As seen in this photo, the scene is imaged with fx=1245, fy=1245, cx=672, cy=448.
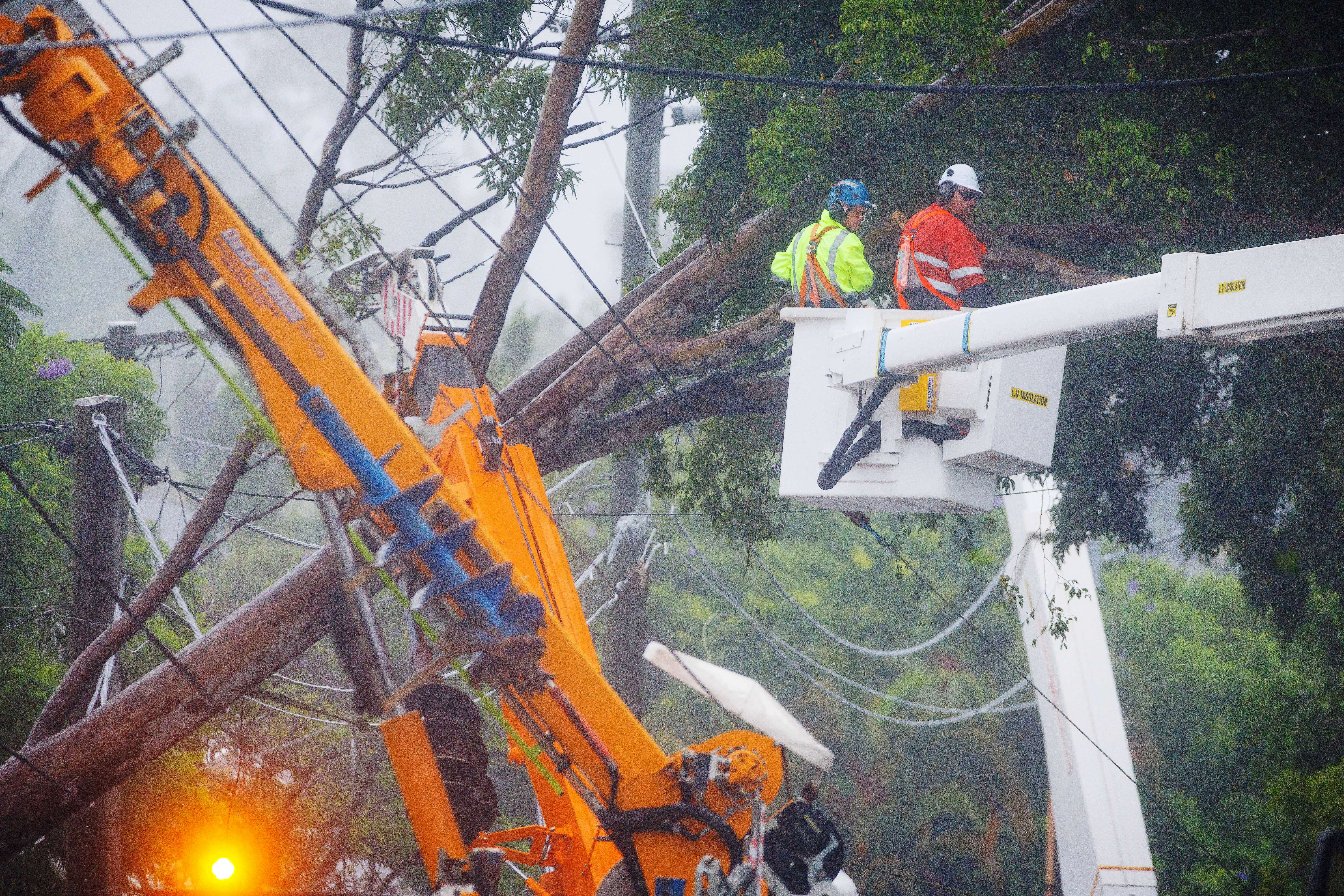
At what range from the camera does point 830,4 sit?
401 inches

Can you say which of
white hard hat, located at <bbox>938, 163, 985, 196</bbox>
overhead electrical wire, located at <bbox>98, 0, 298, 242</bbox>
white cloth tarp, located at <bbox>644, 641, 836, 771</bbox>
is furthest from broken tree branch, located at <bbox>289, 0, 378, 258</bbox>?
white cloth tarp, located at <bbox>644, 641, 836, 771</bbox>

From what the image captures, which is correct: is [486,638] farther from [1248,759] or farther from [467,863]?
[1248,759]

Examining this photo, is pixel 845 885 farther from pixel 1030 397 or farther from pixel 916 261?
pixel 916 261

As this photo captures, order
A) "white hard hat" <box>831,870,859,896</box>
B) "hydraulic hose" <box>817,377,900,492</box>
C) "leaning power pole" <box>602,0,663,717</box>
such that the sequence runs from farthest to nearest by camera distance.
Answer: "leaning power pole" <box>602,0,663,717</box>, "hydraulic hose" <box>817,377,900,492</box>, "white hard hat" <box>831,870,859,896</box>

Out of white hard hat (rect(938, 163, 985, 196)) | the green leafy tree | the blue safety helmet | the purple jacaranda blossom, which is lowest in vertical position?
the blue safety helmet

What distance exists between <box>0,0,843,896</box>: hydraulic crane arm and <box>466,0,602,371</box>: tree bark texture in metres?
4.10

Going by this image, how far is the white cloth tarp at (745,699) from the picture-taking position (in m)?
4.65

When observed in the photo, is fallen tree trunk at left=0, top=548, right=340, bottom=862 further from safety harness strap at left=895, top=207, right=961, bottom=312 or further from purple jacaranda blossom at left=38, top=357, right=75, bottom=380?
purple jacaranda blossom at left=38, top=357, right=75, bottom=380

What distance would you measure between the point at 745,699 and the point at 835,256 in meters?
3.24

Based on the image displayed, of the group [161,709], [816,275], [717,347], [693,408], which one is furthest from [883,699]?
[816,275]

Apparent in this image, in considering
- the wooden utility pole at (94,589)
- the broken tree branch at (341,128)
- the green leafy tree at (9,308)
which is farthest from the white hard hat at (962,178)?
the green leafy tree at (9,308)

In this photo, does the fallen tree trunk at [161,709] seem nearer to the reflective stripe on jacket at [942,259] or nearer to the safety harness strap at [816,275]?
the safety harness strap at [816,275]

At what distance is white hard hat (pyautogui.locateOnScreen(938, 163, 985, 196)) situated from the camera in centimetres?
734

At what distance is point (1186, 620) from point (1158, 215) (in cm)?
1950
